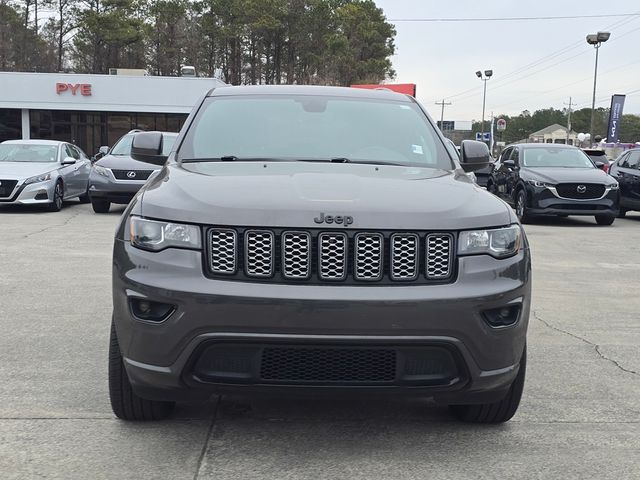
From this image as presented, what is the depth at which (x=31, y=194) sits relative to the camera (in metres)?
14.1

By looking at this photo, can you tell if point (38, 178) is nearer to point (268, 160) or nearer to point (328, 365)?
point (268, 160)

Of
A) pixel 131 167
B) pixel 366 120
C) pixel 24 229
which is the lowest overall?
pixel 24 229

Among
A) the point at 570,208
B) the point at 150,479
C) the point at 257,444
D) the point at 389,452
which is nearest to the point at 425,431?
the point at 389,452

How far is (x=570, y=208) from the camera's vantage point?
1379cm

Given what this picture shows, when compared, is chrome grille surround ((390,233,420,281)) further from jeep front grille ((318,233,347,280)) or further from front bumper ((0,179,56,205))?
front bumper ((0,179,56,205))

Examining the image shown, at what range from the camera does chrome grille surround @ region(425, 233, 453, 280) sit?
3.02m

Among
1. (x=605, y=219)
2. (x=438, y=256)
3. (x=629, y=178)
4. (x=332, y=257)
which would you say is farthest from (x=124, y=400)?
(x=629, y=178)

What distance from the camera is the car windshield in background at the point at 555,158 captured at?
14.9 meters

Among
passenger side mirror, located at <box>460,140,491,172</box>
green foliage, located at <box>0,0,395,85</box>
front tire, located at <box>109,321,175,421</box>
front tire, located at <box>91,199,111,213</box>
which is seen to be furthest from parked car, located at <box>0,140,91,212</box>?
green foliage, located at <box>0,0,395,85</box>

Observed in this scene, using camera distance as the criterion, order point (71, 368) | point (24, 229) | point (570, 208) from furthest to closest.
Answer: point (570, 208) < point (24, 229) < point (71, 368)

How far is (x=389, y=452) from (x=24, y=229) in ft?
32.0

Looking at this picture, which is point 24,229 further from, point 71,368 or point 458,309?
point 458,309

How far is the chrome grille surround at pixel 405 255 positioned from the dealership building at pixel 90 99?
3221 centimetres

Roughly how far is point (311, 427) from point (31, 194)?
39.3 ft
